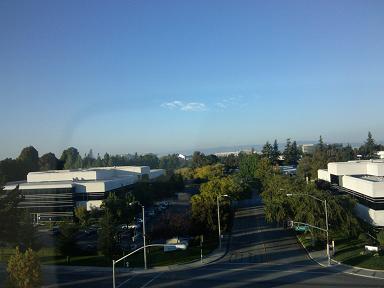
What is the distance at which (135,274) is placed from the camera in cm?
3362

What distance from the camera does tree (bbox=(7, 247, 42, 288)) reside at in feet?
81.8

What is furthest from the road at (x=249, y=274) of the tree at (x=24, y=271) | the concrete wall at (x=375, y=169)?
the concrete wall at (x=375, y=169)

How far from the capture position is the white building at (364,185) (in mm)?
44531

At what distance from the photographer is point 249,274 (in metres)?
31.9

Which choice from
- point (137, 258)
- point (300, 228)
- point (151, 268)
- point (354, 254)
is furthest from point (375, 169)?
point (151, 268)

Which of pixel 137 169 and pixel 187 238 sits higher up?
pixel 137 169

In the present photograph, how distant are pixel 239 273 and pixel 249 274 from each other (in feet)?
2.69

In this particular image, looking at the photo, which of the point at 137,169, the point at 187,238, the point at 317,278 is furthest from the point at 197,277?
the point at 137,169

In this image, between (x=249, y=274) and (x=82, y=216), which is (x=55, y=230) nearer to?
(x=82, y=216)

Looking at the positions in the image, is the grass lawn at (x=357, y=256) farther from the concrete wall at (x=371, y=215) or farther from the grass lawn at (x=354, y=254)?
the concrete wall at (x=371, y=215)

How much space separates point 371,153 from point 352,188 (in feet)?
313

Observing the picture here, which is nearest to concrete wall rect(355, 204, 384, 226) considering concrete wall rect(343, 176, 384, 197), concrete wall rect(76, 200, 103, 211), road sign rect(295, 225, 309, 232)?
concrete wall rect(343, 176, 384, 197)

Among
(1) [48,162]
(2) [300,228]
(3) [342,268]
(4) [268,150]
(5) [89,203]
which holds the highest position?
(4) [268,150]

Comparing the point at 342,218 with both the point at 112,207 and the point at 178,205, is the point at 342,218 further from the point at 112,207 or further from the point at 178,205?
the point at 178,205
